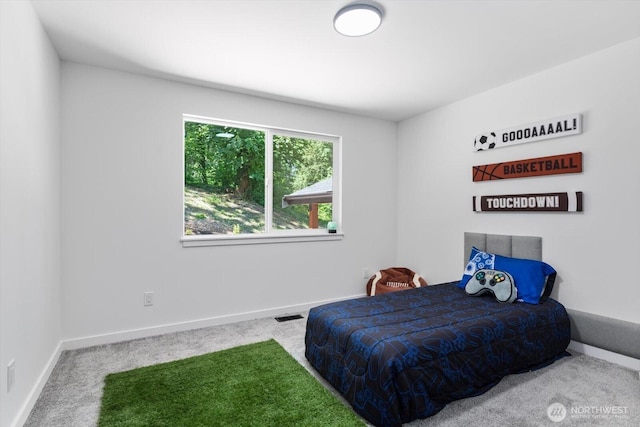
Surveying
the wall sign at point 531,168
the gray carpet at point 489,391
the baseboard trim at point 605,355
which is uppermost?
the wall sign at point 531,168

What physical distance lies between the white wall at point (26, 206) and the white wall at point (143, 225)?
0.21 metres

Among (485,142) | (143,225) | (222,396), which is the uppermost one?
(485,142)

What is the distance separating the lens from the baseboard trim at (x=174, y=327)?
2.90 m

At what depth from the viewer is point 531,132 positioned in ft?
10.3

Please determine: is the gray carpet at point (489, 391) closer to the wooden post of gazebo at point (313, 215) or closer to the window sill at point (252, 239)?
the window sill at point (252, 239)

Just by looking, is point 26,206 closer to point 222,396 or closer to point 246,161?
point 222,396

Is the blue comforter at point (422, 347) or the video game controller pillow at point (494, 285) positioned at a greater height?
the video game controller pillow at point (494, 285)

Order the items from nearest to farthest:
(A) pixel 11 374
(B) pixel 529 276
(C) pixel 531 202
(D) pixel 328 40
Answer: (A) pixel 11 374 < (D) pixel 328 40 < (B) pixel 529 276 < (C) pixel 531 202

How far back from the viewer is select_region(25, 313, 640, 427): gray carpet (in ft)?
6.21

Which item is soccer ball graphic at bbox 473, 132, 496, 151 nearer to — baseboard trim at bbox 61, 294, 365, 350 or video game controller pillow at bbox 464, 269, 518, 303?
video game controller pillow at bbox 464, 269, 518, 303

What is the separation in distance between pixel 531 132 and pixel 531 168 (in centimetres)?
34

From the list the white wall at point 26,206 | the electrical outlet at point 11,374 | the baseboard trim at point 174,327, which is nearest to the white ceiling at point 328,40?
the white wall at point 26,206

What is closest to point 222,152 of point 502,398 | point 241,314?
point 241,314

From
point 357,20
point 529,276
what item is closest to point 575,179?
point 529,276
